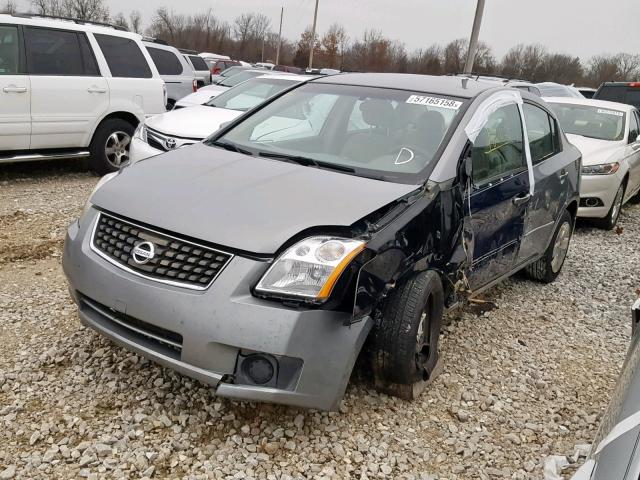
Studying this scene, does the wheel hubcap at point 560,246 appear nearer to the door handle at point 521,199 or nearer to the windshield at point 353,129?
the door handle at point 521,199

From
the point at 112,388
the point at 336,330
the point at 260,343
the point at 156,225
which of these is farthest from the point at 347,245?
the point at 112,388

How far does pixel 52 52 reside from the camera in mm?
6926

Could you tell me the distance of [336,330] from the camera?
2514mm

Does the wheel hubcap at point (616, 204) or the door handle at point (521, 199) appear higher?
the door handle at point (521, 199)

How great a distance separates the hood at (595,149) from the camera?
23.9ft

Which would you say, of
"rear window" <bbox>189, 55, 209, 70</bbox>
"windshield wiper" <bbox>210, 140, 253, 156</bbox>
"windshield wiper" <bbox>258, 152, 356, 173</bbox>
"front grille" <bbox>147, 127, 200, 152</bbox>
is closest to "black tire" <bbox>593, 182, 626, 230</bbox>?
"front grille" <bbox>147, 127, 200, 152</bbox>

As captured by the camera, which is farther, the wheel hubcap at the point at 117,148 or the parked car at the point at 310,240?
the wheel hubcap at the point at 117,148

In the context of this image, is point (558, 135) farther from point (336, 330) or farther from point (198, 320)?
point (198, 320)

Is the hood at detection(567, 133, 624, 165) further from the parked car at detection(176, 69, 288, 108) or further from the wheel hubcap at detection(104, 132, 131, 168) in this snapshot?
the wheel hubcap at detection(104, 132, 131, 168)

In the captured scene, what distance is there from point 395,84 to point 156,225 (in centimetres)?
201

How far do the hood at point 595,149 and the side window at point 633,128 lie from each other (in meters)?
0.47

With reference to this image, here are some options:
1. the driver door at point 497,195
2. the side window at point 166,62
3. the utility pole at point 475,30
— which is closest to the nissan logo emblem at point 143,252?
the driver door at point 497,195

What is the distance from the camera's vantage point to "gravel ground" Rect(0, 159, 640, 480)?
2.55 meters

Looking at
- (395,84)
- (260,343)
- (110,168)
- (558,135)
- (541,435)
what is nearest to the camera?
(260,343)
